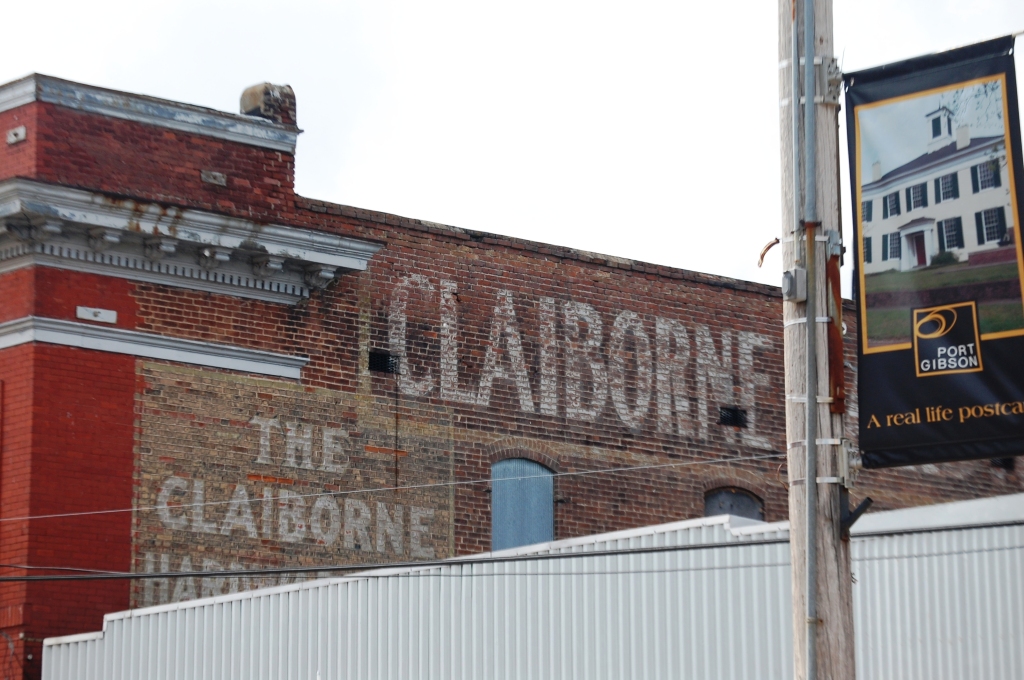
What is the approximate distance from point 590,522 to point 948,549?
33.3 ft

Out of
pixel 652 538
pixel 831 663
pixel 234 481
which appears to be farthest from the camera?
pixel 234 481

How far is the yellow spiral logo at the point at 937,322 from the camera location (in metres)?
9.92

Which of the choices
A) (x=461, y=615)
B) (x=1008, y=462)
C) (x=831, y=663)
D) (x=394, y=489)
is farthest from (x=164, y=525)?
(x=1008, y=462)

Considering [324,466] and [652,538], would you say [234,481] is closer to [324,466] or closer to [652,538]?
[324,466]

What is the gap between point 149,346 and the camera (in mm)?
21531

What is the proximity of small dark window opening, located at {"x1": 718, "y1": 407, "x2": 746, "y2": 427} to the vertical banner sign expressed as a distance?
16.7 m

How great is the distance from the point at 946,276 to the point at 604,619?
7844 mm

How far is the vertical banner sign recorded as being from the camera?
9.86 m

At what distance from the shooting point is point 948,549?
15531mm

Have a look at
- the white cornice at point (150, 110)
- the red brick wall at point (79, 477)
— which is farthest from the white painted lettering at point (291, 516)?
the white cornice at point (150, 110)

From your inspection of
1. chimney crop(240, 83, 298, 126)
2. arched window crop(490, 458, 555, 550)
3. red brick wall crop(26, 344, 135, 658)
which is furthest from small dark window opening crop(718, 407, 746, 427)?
red brick wall crop(26, 344, 135, 658)

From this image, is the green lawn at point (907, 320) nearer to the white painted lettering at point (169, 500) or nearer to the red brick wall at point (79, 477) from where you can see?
the red brick wall at point (79, 477)

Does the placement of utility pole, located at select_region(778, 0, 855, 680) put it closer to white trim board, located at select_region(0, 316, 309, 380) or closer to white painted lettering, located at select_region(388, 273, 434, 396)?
white trim board, located at select_region(0, 316, 309, 380)

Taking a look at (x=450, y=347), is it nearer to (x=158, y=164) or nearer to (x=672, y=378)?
(x=672, y=378)
